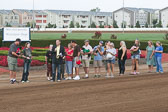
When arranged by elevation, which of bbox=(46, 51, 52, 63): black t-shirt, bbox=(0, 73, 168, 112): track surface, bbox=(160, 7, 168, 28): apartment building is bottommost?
bbox=(0, 73, 168, 112): track surface

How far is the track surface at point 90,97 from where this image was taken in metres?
10.0

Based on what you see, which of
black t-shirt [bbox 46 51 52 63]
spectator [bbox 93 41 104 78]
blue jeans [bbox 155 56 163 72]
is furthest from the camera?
blue jeans [bbox 155 56 163 72]

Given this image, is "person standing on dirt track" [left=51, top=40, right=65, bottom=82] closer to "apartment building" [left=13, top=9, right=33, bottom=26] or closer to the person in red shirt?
the person in red shirt

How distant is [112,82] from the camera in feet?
49.0

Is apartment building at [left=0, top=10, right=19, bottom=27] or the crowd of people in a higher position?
apartment building at [left=0, top=10, right=19, bottom=27]

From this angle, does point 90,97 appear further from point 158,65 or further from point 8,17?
point 8,17

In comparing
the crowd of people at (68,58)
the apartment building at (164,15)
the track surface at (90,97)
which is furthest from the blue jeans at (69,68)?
the apartment building at (164,15)

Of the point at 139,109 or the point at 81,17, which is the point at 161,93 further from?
the point at 81,17

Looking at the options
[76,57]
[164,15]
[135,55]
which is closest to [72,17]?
[164,15]

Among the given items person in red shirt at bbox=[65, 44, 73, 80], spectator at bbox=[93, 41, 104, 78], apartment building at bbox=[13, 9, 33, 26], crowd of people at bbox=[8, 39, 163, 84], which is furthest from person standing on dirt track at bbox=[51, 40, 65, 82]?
apartment building at bbox=[13, 9, 33, 26]

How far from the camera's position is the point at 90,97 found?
11.6m

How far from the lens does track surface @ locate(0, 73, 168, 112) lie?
1004 centimetres

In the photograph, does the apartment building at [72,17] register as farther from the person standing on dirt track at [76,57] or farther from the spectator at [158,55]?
the person standing on dirt track at [76,57]

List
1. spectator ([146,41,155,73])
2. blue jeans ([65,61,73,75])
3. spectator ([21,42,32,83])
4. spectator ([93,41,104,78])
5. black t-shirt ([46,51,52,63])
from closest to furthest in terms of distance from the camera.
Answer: spectator ([21,42,32,83]) < black t-shirt ([46,51,52,63]) < blue jeans ([65,61,73,75]) < spectator ([93,41,104,78]) < spectator ([146,41,155,73])
